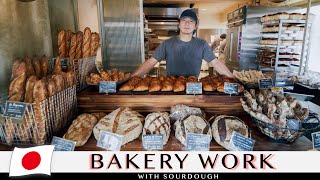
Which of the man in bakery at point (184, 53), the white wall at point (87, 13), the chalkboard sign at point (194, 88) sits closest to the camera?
the chalkboard sign at point (194, 88)

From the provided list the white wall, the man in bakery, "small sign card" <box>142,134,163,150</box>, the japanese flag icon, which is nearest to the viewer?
the japanese flag icon

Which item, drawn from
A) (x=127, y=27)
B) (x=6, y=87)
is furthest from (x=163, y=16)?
(x=6, y=87)

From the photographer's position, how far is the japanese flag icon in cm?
114

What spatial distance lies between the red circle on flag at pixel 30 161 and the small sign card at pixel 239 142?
1040 mm

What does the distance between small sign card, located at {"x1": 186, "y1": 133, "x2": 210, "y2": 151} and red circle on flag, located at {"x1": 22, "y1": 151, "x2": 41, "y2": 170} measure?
801mm

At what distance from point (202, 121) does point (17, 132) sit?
1086 millimetres

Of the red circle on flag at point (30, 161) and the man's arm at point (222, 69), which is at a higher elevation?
the man's arm at point (222, 69)

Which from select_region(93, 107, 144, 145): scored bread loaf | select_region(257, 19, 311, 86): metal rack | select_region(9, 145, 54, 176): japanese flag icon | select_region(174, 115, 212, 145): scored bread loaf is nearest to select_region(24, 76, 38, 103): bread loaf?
select_region(9, 145, 54, 176): japanese flag icon

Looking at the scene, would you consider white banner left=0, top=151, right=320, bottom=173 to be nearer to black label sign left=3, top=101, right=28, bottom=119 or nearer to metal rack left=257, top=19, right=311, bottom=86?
black label sign left=3, top=101, right=28, bottom=119

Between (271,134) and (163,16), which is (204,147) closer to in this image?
(271,134)

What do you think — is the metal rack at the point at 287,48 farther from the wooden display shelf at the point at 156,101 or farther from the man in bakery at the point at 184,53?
the wooden display shelf at the point at 156,101

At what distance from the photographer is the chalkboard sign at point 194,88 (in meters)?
1.74

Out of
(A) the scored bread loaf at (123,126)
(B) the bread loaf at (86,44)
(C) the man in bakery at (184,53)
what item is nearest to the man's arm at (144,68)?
(C) the man in bakery at (184,53)

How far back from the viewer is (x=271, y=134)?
134 cm
